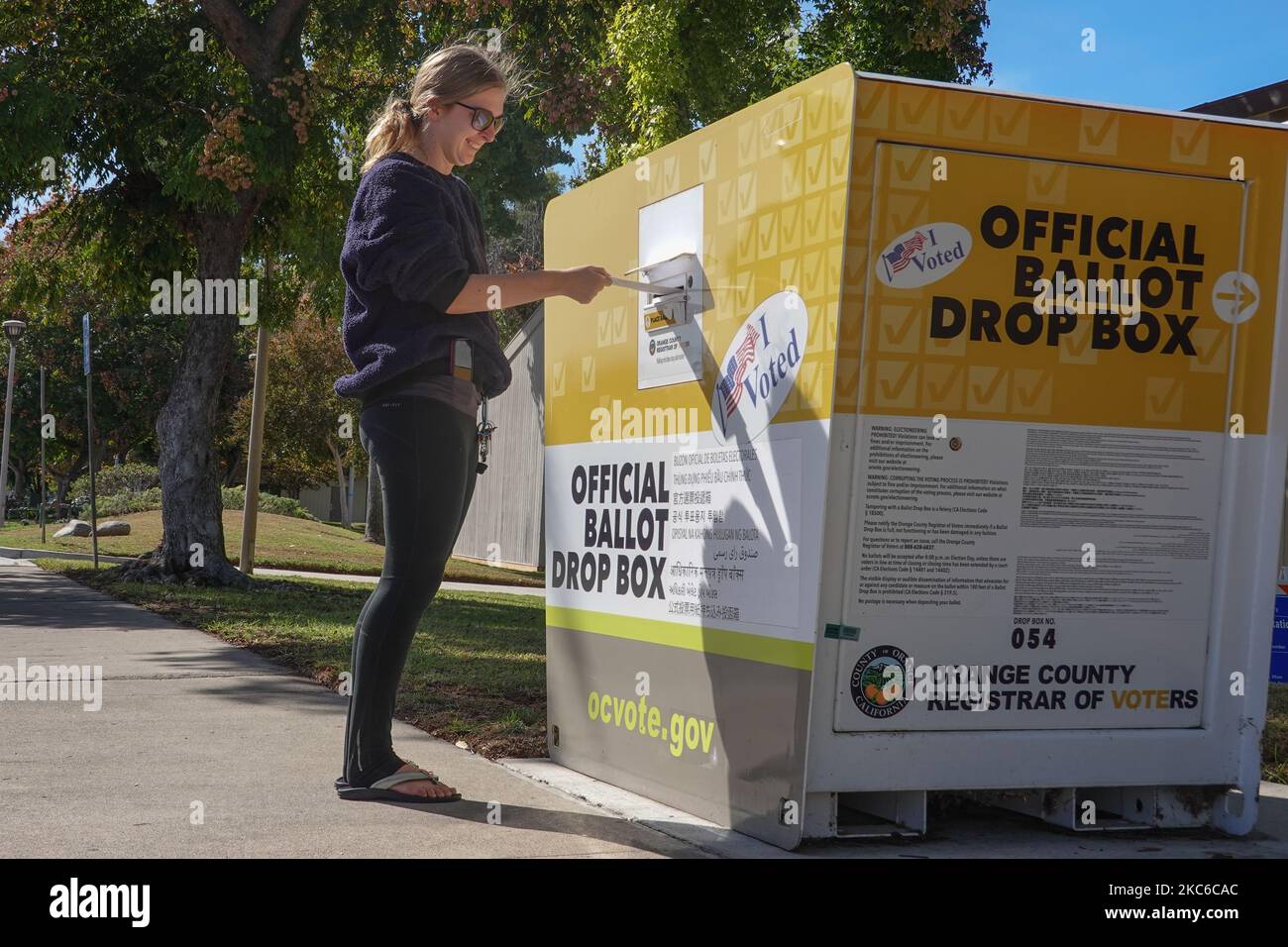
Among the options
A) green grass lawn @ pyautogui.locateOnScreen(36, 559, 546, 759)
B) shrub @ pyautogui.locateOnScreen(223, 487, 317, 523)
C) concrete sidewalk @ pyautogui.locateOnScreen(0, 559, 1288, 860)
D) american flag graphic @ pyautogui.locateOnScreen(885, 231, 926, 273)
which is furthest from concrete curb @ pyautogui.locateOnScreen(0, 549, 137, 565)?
american flag graphic @ pyautogui.locateOnScreen(885, 231, 926, 273)

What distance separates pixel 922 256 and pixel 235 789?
2.44 metres

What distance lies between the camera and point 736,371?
3.83m

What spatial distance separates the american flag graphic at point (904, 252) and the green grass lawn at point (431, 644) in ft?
7.76

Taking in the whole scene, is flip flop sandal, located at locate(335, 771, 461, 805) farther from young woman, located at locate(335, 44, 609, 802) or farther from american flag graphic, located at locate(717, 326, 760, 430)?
american flag graphic, located at locate(717, 326, 760, 430)

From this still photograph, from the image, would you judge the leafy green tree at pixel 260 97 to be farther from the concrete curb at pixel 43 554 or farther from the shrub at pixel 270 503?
the shrub at pixel 270 503

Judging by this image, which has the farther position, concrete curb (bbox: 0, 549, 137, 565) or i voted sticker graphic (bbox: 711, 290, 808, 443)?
concrete curb (bbox: 0, 549, 137, 565)

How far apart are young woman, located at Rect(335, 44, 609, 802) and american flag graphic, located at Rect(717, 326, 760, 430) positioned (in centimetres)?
43

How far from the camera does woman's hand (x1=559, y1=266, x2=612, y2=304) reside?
Result: 377 cm

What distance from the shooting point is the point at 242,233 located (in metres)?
14.3

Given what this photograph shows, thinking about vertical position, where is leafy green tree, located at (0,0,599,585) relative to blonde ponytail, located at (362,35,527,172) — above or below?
above

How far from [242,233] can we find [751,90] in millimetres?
5531

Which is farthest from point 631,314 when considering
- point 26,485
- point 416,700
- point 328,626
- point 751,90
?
point 26,485

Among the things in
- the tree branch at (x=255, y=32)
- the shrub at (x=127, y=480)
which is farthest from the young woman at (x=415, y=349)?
the shrub at (x=127, y=480)
